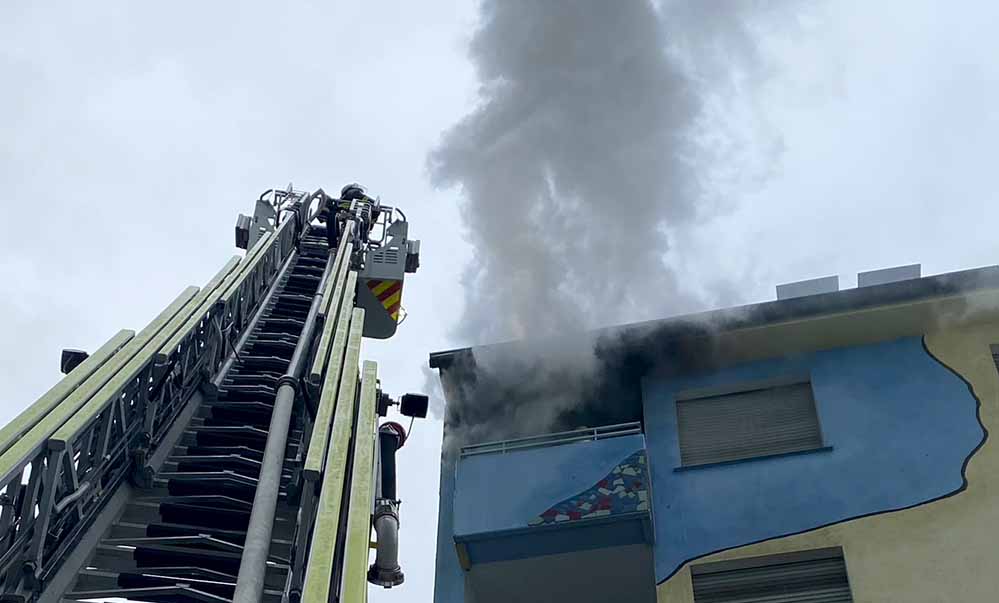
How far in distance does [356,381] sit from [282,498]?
95 cm

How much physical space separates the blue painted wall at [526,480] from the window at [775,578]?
1278mm

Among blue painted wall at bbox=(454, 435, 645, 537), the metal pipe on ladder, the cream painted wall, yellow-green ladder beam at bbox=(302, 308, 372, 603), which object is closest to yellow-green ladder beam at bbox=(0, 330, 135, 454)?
the metal pipe on ladder

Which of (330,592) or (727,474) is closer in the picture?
(330,592)

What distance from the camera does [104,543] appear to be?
21.0 feet

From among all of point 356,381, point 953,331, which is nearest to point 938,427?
point 953,331

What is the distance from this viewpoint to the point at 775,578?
1055 centimetres

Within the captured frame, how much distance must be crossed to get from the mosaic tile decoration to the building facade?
0.01 m

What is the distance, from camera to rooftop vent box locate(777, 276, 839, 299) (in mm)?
12711

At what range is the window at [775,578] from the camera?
1035cm

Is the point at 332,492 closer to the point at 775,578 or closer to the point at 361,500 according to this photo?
the point at 361,500

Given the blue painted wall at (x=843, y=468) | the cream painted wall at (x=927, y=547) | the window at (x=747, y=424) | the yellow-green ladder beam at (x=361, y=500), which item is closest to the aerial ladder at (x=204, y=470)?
the yellow-green ladder beam at (x=361, y=500)

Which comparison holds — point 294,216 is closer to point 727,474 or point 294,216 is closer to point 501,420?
point 501,420

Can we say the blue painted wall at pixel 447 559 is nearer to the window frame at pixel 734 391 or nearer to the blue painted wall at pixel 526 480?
the blue painted wall at pixel 526 480

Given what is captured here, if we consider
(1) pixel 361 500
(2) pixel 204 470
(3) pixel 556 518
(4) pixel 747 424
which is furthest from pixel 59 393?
(4) pixel 747 424
